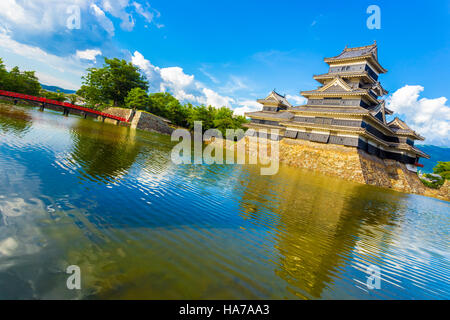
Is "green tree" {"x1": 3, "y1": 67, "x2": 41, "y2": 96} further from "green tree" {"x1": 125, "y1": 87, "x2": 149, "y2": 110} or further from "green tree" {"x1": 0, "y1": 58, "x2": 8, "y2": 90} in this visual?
"green tree" {"x1": 125, "y1": 87, "x2": 149, "y2": 110}

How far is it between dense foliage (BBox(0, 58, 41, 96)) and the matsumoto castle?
54.7 m

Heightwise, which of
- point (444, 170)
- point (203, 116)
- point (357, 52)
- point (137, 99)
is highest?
point (357, 52)

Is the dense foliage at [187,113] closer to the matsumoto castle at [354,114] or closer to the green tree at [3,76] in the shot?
the matsumoto castle at [354,114]

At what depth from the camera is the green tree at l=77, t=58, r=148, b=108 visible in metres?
46.5

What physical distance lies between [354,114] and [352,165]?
6.80 m

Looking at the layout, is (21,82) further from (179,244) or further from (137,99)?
(179,244)

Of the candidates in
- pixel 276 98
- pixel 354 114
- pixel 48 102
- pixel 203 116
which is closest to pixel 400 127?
pixel 354 114

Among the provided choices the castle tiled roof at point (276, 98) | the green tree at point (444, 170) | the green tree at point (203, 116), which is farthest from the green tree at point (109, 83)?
the green tree at point (444, 170)

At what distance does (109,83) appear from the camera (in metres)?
47.3

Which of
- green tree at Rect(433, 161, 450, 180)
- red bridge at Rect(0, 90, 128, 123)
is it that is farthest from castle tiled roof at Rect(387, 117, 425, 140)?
red bridge at Rect(0, 90, 128, 123)

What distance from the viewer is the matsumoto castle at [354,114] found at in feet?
82.6

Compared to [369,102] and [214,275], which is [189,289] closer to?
[214,275]

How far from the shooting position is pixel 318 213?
307 inches
